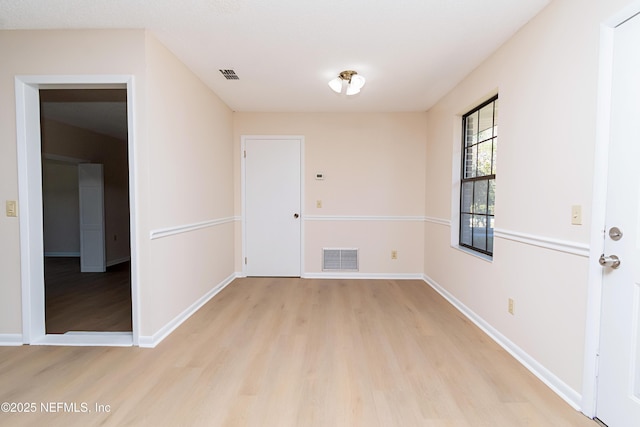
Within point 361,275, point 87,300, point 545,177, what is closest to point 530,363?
point 545,177

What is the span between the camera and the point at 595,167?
1537 mm

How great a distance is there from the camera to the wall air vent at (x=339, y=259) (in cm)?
Answer: 433

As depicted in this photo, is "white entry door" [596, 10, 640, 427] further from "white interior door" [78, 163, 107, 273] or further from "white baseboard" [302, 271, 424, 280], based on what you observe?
"white interior door" [78, 163, 107, 273]

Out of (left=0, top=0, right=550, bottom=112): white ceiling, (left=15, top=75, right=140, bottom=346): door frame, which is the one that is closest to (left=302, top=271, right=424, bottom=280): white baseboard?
(left=15, top=75, right=140, bottom=346): door frame

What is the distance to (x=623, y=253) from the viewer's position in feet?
4.70

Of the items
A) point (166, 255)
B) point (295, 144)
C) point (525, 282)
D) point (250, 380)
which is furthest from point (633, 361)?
point (295, 144)

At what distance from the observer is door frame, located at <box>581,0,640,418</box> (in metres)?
1.50

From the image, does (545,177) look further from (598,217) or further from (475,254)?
(475,254)

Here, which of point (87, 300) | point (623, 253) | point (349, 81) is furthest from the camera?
point (87, 300)

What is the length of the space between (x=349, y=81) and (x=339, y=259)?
2432mm

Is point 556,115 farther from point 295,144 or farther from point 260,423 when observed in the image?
point 295,144

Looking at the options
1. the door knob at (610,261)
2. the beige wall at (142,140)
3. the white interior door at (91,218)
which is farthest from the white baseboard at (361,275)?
the white interior door at (91,218)

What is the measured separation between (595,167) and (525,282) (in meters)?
0.90

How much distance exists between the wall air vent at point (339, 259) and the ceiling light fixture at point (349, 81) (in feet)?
7.37
